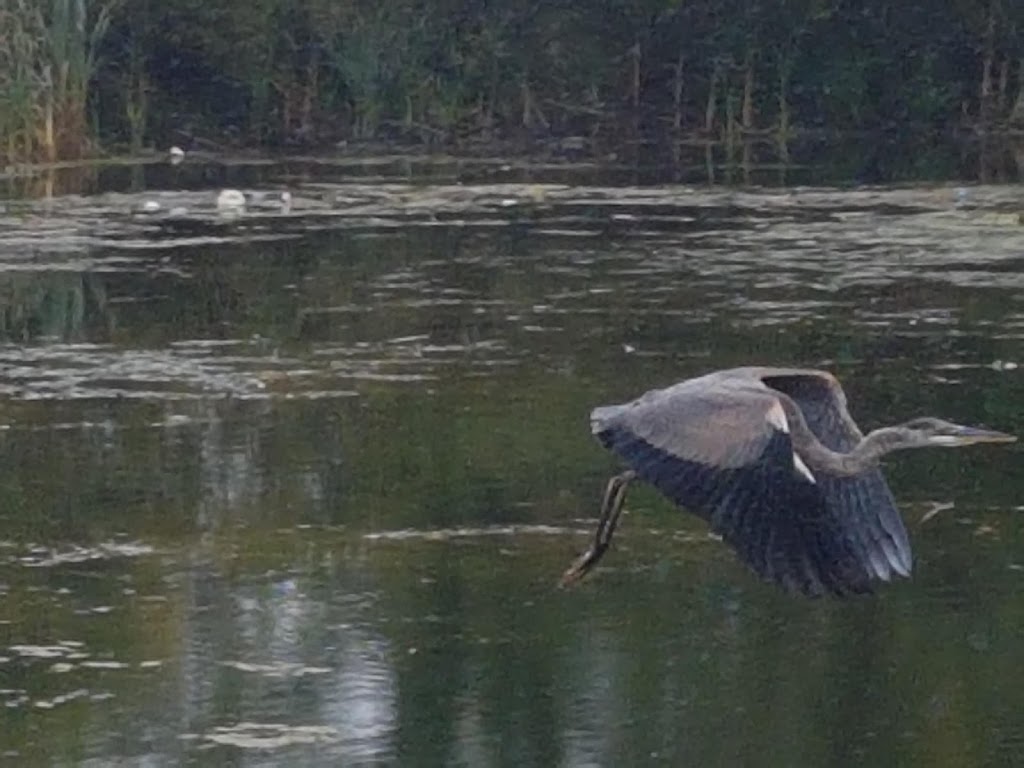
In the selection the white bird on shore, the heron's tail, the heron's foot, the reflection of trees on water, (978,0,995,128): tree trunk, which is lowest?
the reflection of trees on water

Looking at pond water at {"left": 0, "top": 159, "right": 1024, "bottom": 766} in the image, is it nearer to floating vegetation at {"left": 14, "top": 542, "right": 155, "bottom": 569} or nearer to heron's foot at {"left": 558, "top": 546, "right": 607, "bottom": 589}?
floating vegetation at {"left": 14, "top": 542, "right": 155, "bottom": 569}

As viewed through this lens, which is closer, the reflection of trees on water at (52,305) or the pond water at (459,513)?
the pond water at (459,513)

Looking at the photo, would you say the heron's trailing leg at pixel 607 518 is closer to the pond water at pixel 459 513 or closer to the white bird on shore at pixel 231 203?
the pond water at pixel 459 513

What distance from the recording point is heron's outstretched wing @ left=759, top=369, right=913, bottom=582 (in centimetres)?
521

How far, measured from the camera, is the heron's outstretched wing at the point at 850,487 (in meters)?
5.21

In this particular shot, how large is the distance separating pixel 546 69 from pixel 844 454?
1819cm

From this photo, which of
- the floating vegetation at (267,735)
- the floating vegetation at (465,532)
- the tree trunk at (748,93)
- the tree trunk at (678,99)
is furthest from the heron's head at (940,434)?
the tree trunk at (678,99)

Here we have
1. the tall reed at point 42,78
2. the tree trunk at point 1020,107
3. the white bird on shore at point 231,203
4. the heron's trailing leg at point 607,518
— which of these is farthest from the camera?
the tree trunk at point 1020,107

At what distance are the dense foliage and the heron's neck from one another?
54.3ft

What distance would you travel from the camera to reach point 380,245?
14203mm

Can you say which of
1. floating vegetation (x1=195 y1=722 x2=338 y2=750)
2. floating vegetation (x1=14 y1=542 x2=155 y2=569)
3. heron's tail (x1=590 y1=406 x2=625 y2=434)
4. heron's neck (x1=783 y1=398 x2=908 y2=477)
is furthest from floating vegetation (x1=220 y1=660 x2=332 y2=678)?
heron's neck (x1=783 y1=398 x2=908 y2=477)

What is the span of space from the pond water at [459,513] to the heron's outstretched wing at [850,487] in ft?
1.35

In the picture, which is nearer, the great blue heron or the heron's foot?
the great blue heron

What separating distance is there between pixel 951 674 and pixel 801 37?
17.5 meters
